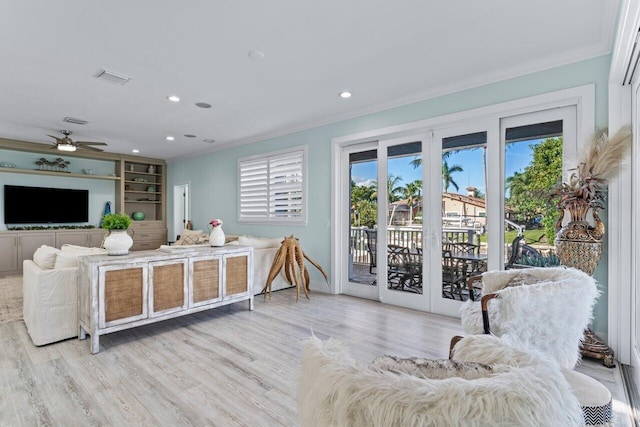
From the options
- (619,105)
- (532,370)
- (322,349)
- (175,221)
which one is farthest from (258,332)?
(175,221)

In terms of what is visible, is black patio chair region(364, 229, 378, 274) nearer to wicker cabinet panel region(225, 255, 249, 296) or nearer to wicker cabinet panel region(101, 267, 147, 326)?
wicker cabinet panel region(225, 255, 249, 296)

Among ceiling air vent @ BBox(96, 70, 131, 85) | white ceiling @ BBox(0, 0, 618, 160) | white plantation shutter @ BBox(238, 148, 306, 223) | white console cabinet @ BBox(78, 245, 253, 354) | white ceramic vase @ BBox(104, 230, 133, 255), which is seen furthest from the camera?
white plantation shutter @ BBox(238, 148, 306, 223)

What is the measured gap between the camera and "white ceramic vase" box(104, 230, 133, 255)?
3.10m

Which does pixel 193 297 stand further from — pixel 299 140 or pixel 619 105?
pixel 619 105

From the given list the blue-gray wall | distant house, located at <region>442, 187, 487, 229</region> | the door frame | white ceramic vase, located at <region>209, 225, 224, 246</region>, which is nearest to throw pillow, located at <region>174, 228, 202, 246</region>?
the blue-gray wall

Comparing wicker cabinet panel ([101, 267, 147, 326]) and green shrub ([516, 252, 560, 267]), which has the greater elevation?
green shrub ([516, 252, 560, 267])

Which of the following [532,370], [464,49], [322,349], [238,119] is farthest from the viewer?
[238,119]

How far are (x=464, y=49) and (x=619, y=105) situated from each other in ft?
4.35

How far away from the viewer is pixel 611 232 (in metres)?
2.69

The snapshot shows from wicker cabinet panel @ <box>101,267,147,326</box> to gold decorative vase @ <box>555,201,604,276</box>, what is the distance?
147 inches

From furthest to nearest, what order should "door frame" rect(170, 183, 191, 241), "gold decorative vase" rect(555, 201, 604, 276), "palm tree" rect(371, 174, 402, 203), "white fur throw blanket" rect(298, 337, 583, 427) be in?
"door frame" rect(170, 183, 191, 241), "palm tree" rect(371, 174, 402, 203), "gold decorative vase" rect(555, 201, 604, 276), "white fur throw blanket" rect(298, 337, 583, 427)

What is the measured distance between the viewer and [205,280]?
370cm

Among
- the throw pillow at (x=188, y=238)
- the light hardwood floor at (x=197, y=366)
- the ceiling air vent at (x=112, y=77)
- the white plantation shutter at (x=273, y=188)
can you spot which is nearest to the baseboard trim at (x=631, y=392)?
the light hardwood floor at (x=197, y=366)

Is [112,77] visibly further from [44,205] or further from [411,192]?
[44,205]
